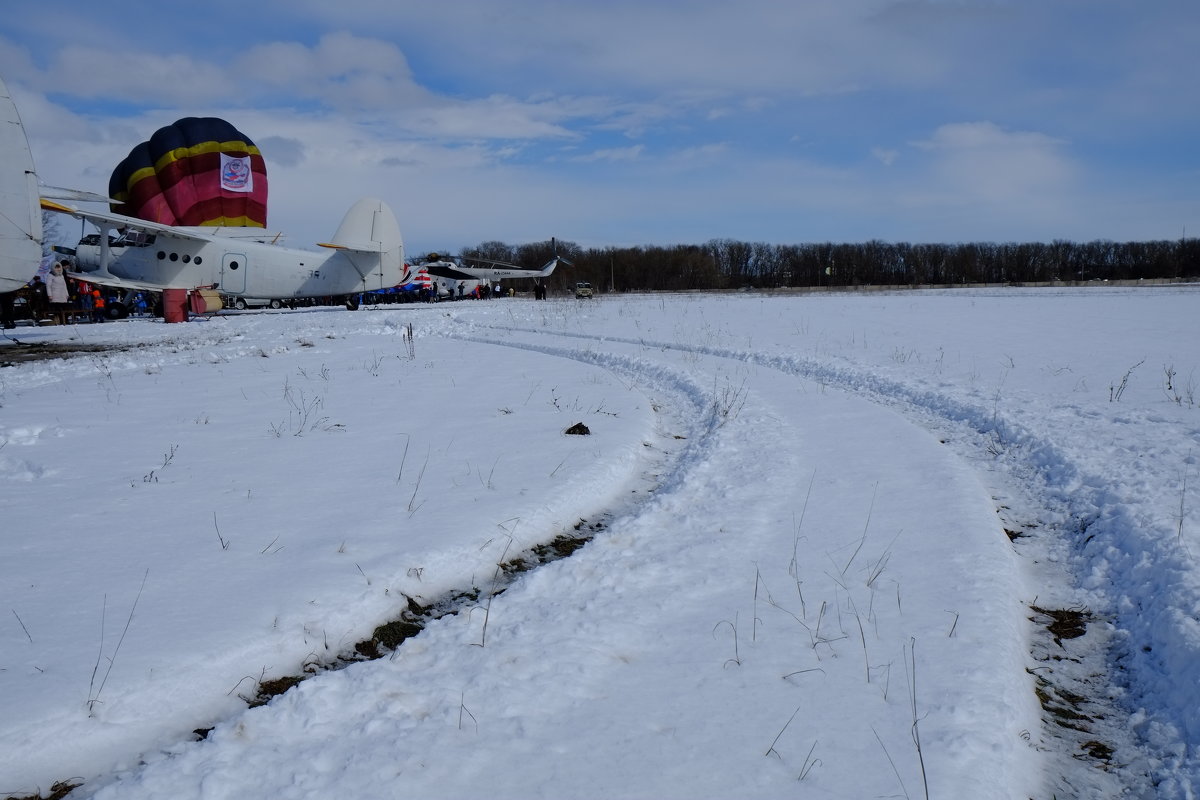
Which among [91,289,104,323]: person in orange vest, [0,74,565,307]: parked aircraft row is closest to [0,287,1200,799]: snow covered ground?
[0,74,565,307]: parked aircraft row

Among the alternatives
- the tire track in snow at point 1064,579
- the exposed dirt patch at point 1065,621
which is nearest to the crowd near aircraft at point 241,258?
Answer: the tire track in snow at point 1064,579

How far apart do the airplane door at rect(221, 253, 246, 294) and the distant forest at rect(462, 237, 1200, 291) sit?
64.0 m

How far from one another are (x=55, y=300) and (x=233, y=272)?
17.8 feet

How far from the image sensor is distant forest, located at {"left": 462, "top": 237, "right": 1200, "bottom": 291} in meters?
94.3

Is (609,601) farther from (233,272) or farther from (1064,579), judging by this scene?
(233,272)

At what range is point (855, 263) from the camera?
104562mm

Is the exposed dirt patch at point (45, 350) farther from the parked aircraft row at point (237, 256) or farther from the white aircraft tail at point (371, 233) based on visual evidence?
the white aircraft tail at point (371, 233)

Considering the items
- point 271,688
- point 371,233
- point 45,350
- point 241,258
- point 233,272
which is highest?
point 371,233

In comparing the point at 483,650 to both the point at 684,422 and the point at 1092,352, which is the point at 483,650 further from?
the point at 1092,352

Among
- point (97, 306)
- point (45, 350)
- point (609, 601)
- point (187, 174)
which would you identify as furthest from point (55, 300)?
point (609, 601)

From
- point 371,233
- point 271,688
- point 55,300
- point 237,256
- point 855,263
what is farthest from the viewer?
point 855,263

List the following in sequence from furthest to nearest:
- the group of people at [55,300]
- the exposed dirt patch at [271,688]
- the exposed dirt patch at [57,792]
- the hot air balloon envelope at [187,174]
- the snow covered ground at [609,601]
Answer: the hot air balloon envelope at [187,174]
the group of people at [55,300]
the exposed dirt patch at [271,688]
the snow covered ground at [609,601]
the exposed dirt patch at [57,792]

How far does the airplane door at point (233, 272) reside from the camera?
24844 millimetres

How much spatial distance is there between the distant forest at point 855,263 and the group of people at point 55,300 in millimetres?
63154
